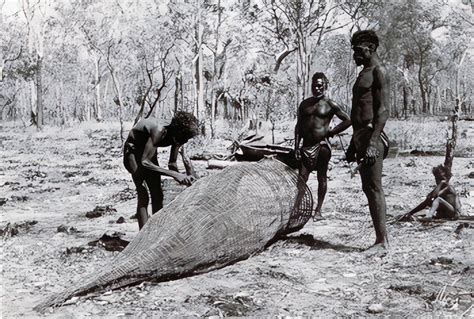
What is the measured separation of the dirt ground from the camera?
8.25 ft

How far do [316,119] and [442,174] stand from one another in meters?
1.13

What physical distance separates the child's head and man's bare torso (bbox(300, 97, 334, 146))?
983 millimetres

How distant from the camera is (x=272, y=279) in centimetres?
288

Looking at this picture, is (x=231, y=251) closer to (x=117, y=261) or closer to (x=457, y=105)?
(x=117, y=261)

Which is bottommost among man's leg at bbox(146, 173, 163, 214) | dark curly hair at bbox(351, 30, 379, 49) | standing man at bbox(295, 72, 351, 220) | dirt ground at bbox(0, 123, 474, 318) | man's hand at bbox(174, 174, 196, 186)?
dirt ground at bbox(0, 123, 474, 318)

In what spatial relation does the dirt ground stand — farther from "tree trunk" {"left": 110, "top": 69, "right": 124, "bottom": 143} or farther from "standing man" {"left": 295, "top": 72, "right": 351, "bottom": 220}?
"standing man" {"left": 295, "top": 72, "right": 351, "bottom": 220}

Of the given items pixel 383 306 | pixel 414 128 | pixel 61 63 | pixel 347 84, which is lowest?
pixel 383 306

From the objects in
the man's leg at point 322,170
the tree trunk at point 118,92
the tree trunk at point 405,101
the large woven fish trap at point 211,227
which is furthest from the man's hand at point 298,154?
the tree trunk at point 118,92

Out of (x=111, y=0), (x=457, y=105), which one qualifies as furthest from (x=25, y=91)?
(x=457, y=105)

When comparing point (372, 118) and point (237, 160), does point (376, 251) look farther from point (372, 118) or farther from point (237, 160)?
point (237, 160)

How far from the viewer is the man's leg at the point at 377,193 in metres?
3.21

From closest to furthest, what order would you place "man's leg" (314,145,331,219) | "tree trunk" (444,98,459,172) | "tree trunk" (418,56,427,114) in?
"man's leg" (314,145,331,219), "tree trunk" (444,98,459,172), "tree trunk" (418,56,427,114)

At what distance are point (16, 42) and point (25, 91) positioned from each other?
4.59ft

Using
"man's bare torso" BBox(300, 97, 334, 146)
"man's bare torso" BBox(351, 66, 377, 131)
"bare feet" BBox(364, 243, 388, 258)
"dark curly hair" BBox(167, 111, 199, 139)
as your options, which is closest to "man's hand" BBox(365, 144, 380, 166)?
"man's bare torso" BBox(351, 66, 377, 131)
